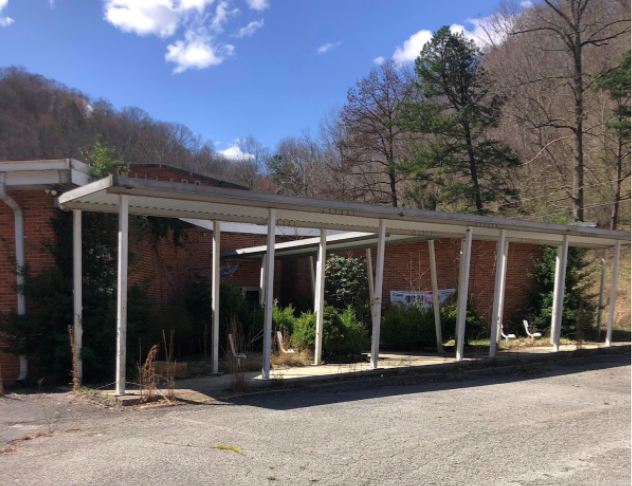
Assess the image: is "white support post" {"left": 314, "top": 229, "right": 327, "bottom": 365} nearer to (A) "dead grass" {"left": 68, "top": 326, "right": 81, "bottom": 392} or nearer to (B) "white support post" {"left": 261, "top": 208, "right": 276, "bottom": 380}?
(B) "white support post" {"left": 261, "top": 208, "right": 276, "bottom": 380}

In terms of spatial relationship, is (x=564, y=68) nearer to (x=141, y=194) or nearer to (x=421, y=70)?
(x=421, y=70)

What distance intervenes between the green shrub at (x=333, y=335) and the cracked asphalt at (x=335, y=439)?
2.47m

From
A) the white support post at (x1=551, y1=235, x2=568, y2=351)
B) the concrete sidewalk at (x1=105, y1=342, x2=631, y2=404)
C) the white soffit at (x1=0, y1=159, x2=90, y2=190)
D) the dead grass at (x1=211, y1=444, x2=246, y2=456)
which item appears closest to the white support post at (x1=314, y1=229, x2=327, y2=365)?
the concrete sidewalk at (x1=105, y1=342, x2=631, y2=404)

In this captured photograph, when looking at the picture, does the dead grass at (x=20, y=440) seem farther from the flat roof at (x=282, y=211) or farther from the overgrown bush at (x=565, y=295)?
the overgrown bush at (x=565, y=295)

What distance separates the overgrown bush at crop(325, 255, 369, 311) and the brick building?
724 millimetres

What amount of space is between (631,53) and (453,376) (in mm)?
14406

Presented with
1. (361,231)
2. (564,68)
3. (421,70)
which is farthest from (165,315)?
(564,68)

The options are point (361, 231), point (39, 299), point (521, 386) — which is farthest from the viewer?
point (361, 231)

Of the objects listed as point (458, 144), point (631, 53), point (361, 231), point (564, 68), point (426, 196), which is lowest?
point (361, 231)

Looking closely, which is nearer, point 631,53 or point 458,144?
point 631,53

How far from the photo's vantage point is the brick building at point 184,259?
7.63 metres

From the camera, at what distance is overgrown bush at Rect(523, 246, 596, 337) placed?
48.0ft

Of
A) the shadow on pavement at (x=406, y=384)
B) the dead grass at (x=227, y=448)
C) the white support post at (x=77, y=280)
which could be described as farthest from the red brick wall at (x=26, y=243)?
the dead grass at (x=227, y=448)

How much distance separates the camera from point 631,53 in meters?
16.5
